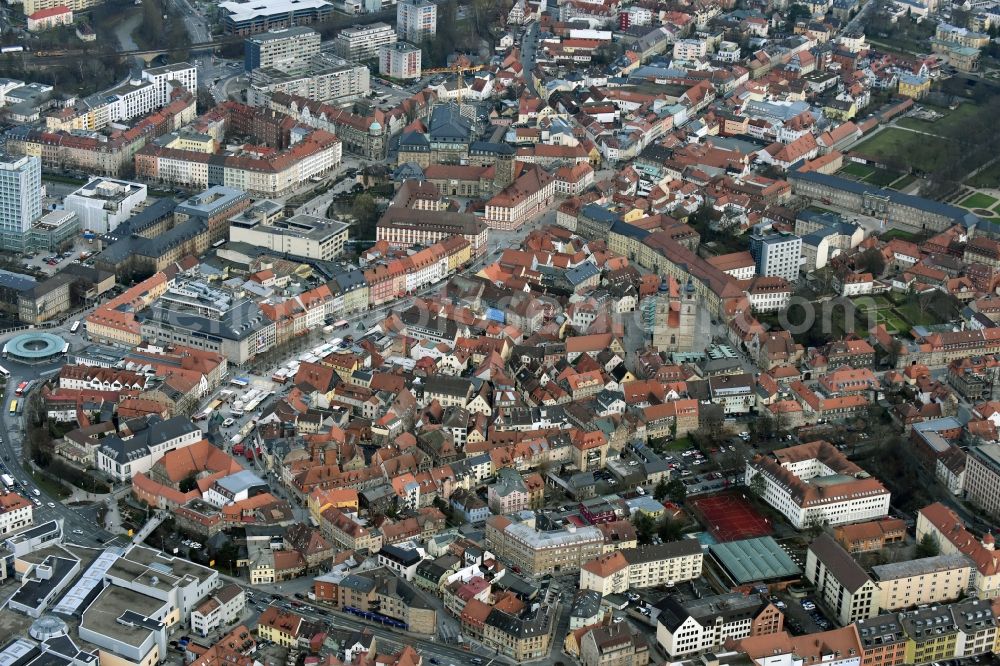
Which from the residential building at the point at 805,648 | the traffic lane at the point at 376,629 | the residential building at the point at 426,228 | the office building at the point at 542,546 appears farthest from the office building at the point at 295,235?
the residential building at the point at 805,648

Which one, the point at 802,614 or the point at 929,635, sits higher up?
the point at 929,635

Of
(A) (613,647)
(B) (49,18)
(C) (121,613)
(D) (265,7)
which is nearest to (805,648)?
(A) (613,647)

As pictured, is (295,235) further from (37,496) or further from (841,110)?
(841,110)

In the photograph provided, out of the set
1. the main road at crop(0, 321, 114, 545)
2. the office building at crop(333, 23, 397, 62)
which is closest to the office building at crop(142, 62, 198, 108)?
the office building at crop(333, 23, 397, 62)

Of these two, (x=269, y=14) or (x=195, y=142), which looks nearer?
(x=195, y=142)

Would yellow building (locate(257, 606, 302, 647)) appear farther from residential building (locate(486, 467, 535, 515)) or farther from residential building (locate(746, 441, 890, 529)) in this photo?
residential building (locate(746, 441, 890, 529))

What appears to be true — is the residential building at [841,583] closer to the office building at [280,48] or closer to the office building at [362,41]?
the office building at [280,48]

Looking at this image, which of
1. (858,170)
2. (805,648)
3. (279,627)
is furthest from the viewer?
(858,170)
